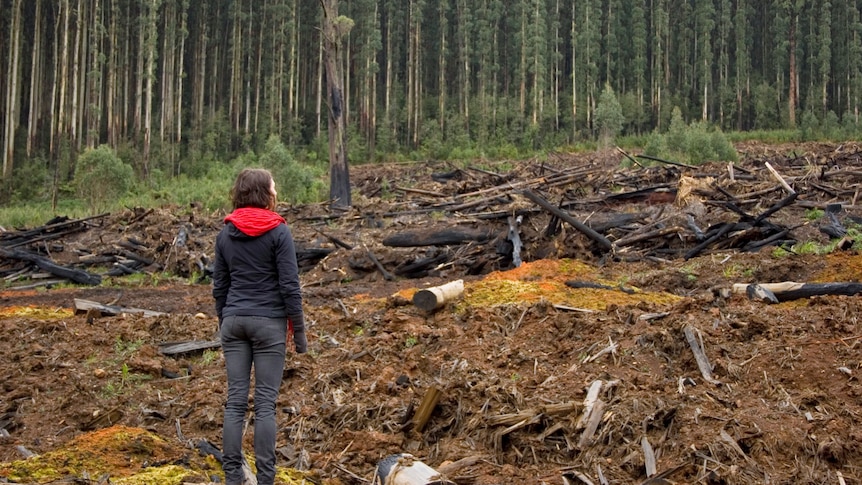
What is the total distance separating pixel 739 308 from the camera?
788cm

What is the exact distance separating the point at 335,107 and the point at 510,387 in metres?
16.1

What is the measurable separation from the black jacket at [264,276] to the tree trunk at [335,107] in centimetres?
1593

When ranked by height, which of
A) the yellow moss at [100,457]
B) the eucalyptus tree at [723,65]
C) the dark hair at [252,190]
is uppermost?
the eucalyptus tree at [723,65]

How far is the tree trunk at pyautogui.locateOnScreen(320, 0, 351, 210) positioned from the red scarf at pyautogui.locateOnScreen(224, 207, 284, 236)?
1592cm

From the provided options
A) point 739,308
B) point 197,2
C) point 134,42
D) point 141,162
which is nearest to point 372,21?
point 197,2

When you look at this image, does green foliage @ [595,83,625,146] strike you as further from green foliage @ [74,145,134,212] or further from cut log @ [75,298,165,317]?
cut log @ [75,298,165,317]

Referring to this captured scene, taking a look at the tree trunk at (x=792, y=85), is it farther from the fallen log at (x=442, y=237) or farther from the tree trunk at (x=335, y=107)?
the fallen log at (x=442, y=237)

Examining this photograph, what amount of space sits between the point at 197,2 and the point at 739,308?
173 ft

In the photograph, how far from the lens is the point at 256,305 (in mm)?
4734

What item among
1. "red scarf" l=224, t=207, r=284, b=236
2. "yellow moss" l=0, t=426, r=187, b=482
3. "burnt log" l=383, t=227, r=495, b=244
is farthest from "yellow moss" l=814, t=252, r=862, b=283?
"yellow moss" l=0, t=426, r=187, b=482

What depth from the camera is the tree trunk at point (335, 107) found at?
68.6ft

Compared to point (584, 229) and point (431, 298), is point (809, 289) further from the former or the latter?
point (584, 229)

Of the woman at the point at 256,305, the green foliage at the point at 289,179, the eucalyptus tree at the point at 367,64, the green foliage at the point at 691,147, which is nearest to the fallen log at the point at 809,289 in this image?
the woman at the point at 256,305

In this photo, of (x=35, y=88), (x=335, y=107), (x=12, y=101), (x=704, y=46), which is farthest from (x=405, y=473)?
(x=704, y=46)
